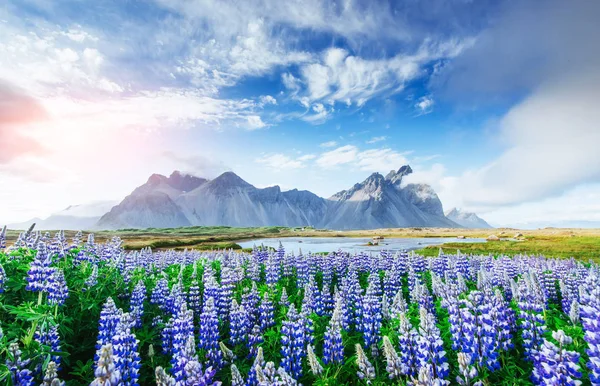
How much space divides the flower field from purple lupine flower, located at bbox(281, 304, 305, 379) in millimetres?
32

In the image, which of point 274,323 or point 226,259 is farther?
point 226,259

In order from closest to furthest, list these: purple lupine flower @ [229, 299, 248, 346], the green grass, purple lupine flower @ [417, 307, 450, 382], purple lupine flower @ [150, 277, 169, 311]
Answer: purple lupine flower @ [417, 307, 450, 382], purple lupine flower @ [229, 299, 248, 346], purple lupine flower @ [150, 277, 169, 311], the green grass

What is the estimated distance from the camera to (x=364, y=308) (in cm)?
838

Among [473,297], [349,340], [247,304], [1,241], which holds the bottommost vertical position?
[349,340]

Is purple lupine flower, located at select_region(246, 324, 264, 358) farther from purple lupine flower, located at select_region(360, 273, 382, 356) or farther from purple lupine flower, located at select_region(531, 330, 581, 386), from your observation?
purple lupine flower, located at select_region(531, 330, 581, 386)

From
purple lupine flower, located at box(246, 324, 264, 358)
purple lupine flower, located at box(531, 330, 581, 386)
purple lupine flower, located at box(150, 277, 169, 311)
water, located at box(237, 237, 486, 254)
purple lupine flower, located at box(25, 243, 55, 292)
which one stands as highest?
purple lupine flower, located at box(25, 243, 55, 292)

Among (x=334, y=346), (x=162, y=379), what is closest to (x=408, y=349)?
(x=334, y=346)

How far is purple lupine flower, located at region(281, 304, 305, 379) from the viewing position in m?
6.68

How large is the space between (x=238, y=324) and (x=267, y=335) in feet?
2.79

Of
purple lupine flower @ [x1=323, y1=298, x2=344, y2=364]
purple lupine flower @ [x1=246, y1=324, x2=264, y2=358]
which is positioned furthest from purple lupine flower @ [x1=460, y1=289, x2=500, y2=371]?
purple lupine flower @ [x1=246, y1=324, x2=264, y2=358]

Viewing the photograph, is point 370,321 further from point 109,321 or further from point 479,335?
point 109,321

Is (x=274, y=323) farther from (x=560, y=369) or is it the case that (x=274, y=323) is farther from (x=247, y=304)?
(x=560, y=369)

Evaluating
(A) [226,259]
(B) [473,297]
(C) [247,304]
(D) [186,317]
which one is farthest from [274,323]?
(A) [226,259]

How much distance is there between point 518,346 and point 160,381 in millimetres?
8645
